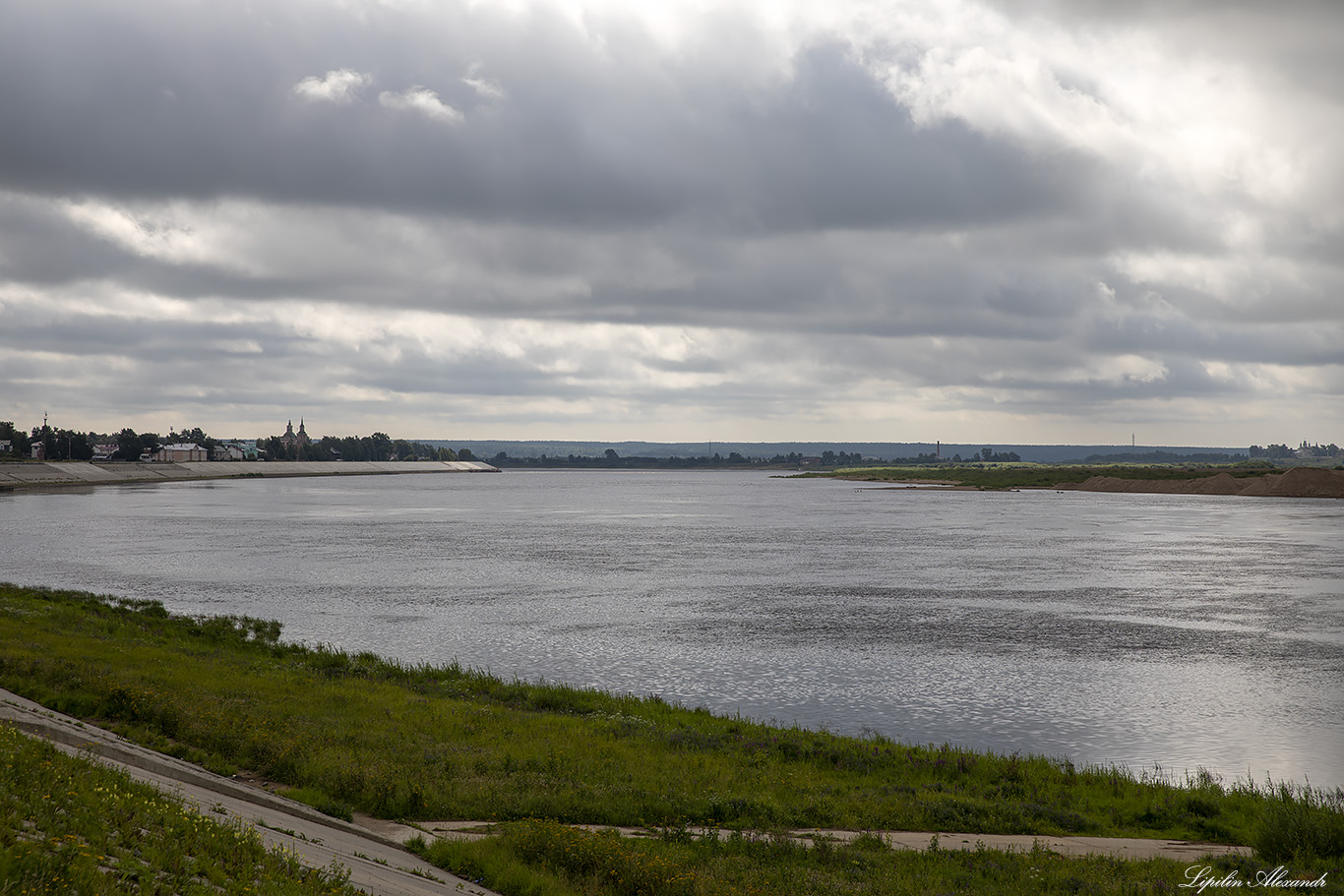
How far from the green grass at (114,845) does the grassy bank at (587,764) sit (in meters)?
4.34

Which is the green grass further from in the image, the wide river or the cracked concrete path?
the wide river

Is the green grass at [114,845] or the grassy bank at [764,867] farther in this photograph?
the grassy bank at [764,867]

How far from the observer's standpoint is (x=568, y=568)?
7219 centimetres

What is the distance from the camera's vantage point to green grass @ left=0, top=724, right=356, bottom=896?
460 inches

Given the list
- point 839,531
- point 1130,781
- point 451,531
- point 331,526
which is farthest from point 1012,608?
point 331,526

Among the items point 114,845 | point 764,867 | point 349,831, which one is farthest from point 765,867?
point 114,845

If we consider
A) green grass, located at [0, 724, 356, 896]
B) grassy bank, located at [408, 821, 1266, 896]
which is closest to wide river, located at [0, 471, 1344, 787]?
grassy bank, located at [408, 821, 1266, 896]

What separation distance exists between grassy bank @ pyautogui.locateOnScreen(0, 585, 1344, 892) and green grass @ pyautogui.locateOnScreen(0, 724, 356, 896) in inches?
171

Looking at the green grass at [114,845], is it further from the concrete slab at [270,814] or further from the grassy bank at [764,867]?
the grassy bank at [764,867]

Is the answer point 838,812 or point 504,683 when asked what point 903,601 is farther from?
point 838,812

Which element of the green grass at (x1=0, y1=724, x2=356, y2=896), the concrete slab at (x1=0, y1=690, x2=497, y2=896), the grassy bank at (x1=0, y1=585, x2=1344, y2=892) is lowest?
the grassy bank at (x1=0, y1=585, x2=1344, y2=892)

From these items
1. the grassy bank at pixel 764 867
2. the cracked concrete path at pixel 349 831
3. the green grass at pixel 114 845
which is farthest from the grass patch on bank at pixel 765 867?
the green grass at pixel 114 845

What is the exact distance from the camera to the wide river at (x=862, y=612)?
31.1m

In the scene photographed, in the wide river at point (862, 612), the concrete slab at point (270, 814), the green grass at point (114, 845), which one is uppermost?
the green grass at point (114, 845)
